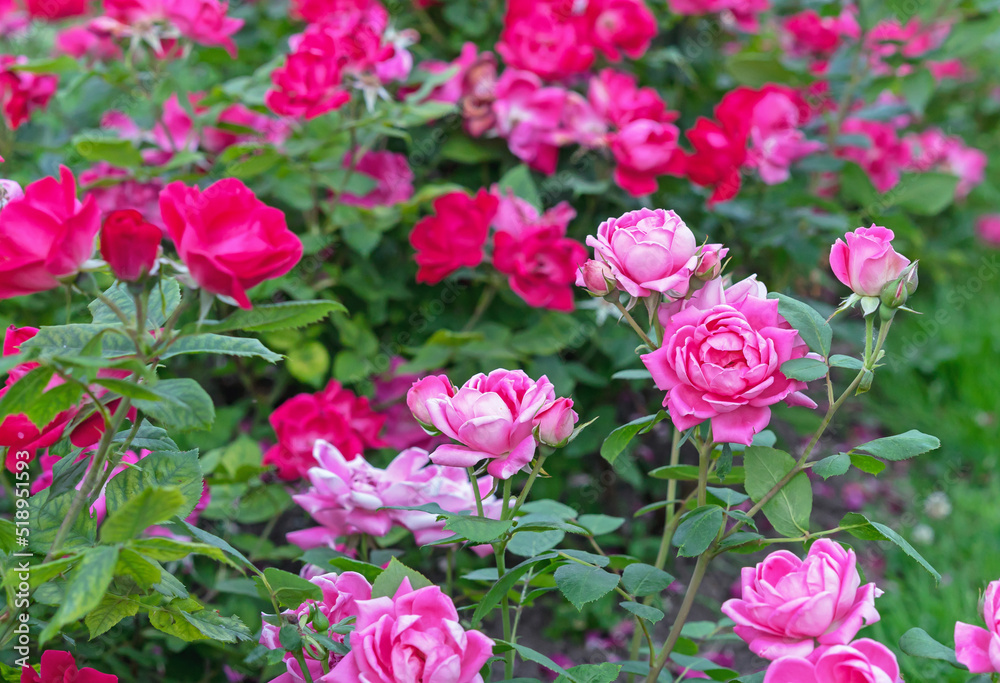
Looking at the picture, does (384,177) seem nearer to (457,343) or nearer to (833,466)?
(457,343)

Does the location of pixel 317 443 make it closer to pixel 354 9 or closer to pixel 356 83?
pixel 356 83

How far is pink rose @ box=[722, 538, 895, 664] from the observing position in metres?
0.77

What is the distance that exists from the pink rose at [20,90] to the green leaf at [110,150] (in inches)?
4.9

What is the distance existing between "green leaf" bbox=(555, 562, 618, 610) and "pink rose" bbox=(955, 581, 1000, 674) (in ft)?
1.11

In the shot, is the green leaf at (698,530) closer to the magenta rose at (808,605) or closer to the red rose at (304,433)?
the magenta rose at (808,605)

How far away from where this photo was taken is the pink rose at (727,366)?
808mm

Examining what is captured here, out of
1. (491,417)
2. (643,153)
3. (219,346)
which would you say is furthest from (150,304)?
(643,153)

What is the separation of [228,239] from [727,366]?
0.47 m

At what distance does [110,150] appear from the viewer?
160 cm

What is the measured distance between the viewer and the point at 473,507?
1.14m

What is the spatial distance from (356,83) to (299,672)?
1.16 metres

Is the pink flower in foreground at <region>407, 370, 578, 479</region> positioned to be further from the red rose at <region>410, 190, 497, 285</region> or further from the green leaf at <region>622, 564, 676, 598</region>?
the red rose at <region>410, 190, 497, 285</region>

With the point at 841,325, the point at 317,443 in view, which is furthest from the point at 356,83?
the point at 841,325

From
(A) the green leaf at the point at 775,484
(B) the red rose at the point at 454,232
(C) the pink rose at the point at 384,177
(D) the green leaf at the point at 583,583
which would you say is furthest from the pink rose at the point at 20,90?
(A) the green leaf at the point at 775,484
